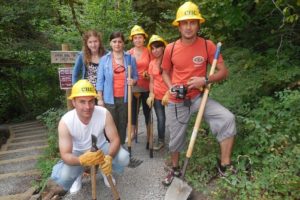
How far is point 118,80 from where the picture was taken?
5.06 m

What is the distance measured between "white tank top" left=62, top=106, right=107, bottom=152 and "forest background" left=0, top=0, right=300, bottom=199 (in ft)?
4.35

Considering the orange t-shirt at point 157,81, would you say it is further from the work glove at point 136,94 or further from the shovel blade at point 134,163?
the shovel blade at point 134,163

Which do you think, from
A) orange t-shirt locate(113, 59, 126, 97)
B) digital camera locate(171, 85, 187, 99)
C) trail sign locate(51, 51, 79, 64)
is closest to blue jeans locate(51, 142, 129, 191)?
orange t-shirt locate(113, 59, 126, 97)

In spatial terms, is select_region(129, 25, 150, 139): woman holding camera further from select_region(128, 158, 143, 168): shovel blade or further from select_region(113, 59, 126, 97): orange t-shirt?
select_region(128, 158, 143, 168): shovel blade

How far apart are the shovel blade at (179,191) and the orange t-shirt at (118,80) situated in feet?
5.24

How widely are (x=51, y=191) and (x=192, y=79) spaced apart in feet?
8.40

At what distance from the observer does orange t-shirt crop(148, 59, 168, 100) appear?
207 inches

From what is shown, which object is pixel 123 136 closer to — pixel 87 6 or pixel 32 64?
pixel 87 6

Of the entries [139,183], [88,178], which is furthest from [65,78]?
[139,183]

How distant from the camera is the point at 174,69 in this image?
13.8 feet

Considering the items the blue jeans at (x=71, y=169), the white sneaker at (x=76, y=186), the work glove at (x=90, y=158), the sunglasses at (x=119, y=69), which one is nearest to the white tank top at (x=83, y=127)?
the blue jeans at (x=71, y=169)

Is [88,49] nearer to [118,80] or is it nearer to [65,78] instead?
[118,80]

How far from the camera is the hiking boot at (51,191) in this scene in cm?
481

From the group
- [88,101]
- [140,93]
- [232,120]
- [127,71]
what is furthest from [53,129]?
[232,120]
